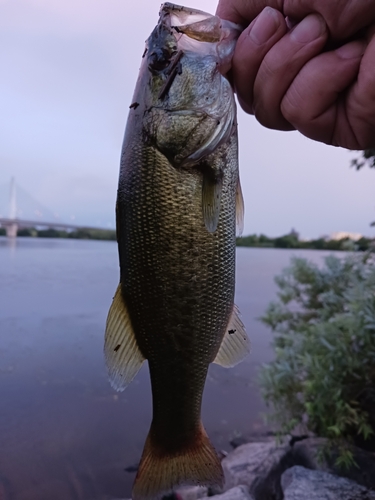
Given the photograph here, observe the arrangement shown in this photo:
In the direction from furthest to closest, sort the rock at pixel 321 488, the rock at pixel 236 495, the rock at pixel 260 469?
the rock at pixel 260 469, the rock at pixel 236 495, the rock at pixel 321 488

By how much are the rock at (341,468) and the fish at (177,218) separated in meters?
2.73

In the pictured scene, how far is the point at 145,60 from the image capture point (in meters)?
1.80

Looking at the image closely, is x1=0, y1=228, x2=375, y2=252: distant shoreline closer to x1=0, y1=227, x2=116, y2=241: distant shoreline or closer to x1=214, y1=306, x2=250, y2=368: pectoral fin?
x1=0, y1=227, x2=116, y2=241: distant shoreline

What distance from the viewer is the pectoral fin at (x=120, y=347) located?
1.68 meters

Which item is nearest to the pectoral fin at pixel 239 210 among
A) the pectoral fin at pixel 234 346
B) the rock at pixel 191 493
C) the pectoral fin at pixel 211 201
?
the pectoral fin at pixel 211 201

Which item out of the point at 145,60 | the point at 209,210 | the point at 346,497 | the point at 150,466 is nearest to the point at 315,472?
the point at 346,497

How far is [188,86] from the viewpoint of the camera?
172 centimetres

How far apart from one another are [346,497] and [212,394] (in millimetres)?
2687

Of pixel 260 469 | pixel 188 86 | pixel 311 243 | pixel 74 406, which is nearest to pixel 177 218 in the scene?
pixel 188 86

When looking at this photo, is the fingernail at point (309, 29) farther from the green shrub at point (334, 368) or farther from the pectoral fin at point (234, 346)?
the green shrub at point (334, 368)

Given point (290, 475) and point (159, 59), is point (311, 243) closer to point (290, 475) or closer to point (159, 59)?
point (290, 475)

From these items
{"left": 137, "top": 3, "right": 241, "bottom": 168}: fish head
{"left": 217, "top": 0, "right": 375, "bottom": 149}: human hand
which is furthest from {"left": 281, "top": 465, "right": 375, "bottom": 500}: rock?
{"left": 137, "top": 3, "right": 241, "bottom": 168}: fish head

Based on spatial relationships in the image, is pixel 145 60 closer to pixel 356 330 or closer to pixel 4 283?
pixel 356 330

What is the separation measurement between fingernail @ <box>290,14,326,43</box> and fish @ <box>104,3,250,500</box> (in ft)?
0.99
